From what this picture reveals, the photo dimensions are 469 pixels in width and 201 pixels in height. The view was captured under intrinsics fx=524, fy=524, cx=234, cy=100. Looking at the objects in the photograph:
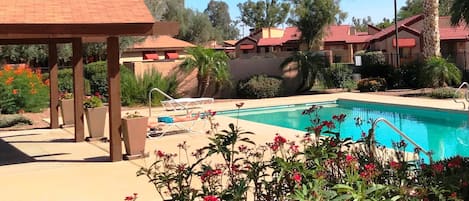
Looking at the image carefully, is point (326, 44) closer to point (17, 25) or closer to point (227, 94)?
point (227, 94)

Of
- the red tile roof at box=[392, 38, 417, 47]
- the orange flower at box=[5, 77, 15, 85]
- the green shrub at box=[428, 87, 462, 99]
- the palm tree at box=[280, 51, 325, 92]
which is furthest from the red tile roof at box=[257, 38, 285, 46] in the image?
the orange flower at box=[5, 77, 15, 85]

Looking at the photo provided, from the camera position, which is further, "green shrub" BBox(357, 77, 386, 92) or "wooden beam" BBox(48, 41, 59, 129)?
"green shrub" BBox(357, 77, 386, 92)

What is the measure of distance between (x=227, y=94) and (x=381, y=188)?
66.8 ft

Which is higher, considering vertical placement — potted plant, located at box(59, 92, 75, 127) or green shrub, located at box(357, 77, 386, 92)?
green shrub, located at box(357, 77, 386, 92)

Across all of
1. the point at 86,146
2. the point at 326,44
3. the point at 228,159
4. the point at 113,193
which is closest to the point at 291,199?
the point at 228,159

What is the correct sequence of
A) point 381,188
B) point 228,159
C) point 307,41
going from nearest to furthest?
point 381,188
point 228,159
point 307,41

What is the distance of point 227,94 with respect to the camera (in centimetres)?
2372

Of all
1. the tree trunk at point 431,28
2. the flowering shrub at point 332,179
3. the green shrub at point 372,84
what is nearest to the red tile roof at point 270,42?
the green shrub at point 372,84

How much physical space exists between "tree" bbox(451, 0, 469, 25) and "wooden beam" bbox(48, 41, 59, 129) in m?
12.1

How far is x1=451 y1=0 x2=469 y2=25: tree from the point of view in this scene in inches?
642

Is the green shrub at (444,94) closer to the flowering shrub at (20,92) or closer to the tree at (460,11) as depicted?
the tree at (460,11)

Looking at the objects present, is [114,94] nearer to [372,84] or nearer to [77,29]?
[77,29]

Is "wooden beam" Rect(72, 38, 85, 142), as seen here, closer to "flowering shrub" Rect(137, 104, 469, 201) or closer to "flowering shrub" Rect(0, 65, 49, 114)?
"flowering shrub" Rect(0, 65, 49, 114)

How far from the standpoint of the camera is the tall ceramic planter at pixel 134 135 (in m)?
9.31
